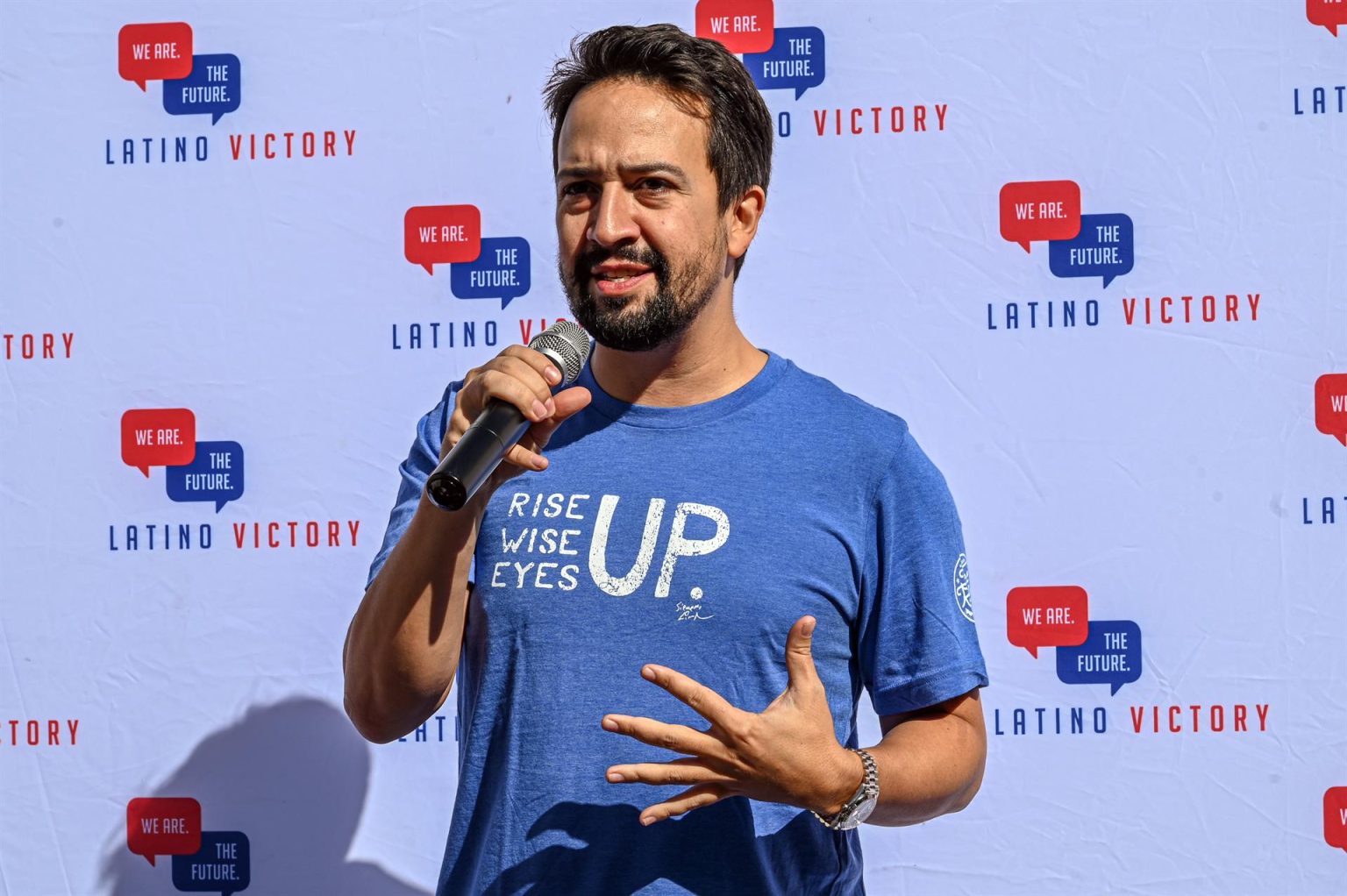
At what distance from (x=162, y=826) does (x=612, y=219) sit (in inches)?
45.4

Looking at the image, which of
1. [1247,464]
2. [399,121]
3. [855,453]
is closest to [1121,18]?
[1247,464]

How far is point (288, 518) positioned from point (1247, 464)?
127cm

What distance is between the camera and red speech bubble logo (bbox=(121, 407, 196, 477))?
1.79 metres

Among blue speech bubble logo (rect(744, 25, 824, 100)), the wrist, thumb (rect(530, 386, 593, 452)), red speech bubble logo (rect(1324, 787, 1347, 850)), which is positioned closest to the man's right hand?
thumb (rect(530, 386, 593, 452))

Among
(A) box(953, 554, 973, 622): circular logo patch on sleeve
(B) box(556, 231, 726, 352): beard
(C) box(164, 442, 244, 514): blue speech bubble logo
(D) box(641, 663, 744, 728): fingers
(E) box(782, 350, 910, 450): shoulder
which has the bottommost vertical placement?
(D) box(641, 663, 744, 728): fingers

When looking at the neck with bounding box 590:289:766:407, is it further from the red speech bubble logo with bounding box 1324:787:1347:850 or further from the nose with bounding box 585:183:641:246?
the red speech bubble logo with bounding box 1324:787:1347:850

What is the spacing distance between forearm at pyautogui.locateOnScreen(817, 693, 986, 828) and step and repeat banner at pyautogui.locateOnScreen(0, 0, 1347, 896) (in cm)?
49

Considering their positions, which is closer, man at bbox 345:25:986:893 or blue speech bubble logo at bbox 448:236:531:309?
man at bbox 345:25:986:893

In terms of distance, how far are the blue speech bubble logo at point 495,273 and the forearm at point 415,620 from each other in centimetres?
68

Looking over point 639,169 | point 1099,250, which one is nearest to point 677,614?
point 639,169

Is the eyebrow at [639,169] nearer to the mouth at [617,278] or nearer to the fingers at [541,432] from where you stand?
the mouth at [617,278]

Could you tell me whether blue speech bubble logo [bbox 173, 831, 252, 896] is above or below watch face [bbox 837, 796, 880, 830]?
below

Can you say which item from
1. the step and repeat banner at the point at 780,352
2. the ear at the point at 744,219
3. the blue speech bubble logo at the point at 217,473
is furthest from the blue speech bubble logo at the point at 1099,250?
the blue speech bubble logo at the point at 217,473
